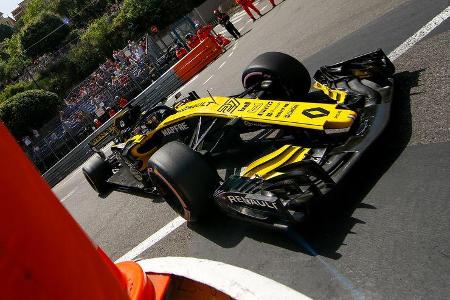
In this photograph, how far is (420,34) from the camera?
237 inches

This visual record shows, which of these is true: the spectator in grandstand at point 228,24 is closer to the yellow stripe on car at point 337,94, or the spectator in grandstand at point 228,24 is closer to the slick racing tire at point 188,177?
the yellow stripe on car at point 337,94

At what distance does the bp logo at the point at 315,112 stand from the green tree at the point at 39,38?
114 ft

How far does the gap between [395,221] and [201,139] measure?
250 cm

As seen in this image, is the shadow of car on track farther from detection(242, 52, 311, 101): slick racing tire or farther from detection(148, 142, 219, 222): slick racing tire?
detection(242, 52, 311, 101): slick racing tire

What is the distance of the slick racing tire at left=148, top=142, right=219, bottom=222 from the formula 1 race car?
0.4 inches

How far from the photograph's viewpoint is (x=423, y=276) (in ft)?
9.24

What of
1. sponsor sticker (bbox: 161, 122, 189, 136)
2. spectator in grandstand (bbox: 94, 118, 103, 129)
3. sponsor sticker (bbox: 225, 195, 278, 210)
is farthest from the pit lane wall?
sponsor sticker (bbox: 225, 195, 278, 210)

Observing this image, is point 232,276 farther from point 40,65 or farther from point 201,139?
point 40,65

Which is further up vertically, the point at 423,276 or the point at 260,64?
the point at 260,64

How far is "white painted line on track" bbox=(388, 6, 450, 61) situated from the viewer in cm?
593

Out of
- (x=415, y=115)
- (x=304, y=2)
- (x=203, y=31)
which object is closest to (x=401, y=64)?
(x=415, y=115)

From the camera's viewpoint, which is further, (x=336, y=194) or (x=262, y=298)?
(x=336, y=194)

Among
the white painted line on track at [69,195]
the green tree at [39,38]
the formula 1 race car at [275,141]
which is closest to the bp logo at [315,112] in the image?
the formula 1 race car at [275,141]

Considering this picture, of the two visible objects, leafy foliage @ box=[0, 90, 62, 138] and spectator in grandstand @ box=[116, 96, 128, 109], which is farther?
leafy foliage @ box=[0, 90, 62, 138]
